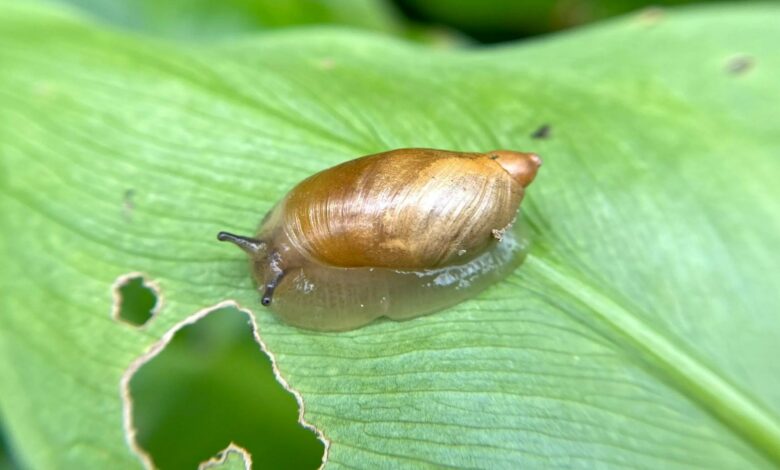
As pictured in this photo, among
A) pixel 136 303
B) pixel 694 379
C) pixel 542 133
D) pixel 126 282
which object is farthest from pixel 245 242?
pixel 694 379

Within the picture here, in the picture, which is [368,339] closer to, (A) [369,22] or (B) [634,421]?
(B) [634,421]

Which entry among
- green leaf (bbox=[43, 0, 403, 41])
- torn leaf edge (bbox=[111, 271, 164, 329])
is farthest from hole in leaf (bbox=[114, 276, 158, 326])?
green leaf (bbox=[43, 0, 403, 41])

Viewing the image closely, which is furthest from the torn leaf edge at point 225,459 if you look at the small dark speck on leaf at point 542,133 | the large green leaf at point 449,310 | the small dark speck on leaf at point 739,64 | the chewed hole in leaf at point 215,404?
the small dark speck on leaf at point 739,64

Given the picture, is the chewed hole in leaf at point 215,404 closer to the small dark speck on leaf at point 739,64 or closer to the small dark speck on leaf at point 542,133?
the small dark speck on leaf at point 542,133

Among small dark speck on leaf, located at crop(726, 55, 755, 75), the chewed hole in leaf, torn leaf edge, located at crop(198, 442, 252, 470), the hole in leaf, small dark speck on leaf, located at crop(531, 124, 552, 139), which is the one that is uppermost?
small dark speck on leaf, located at crop(726, 55, 755, 75)

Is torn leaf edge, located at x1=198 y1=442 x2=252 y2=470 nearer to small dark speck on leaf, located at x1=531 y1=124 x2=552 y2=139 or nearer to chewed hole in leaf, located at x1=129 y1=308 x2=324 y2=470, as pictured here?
chewed hole in leaf, located at x1=129 y1=308 x2=324 y2=470

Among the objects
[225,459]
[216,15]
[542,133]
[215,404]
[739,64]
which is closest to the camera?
[225,459]

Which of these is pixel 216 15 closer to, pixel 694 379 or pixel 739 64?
pixel 739 64

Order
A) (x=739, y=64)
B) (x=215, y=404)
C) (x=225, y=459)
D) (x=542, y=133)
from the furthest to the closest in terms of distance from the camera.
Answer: (x=215, y=404) → (x=739, y=64) → (x=542, y=133) → (x=225, y=459)
